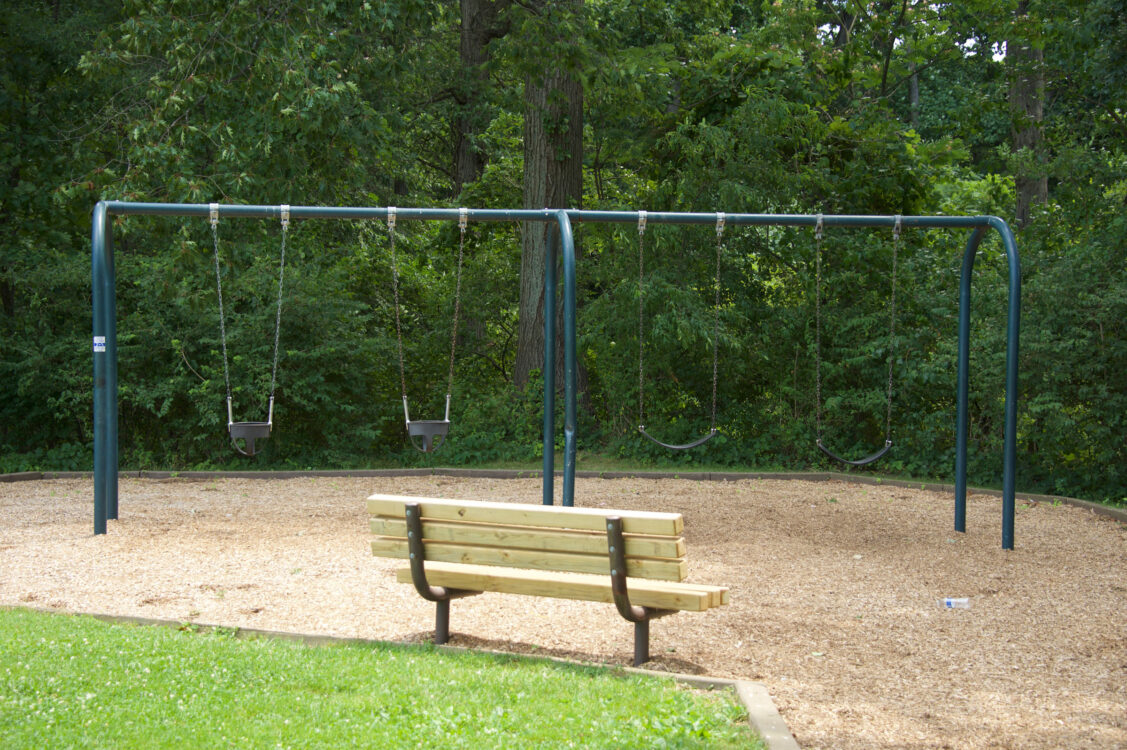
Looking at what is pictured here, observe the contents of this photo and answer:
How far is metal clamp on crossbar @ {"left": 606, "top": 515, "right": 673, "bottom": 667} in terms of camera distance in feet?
15.4

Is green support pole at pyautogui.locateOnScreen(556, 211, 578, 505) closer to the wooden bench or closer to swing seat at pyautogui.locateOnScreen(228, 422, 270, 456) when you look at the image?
swing seat at pyautogui.locateOnScreen(228, 422, 270, 456)

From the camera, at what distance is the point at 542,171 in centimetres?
1431

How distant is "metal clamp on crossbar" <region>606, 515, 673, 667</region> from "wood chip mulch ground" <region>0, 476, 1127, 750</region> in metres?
0.13

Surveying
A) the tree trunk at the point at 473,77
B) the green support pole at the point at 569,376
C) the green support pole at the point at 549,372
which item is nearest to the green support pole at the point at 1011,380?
the green support pole at the point at 569,376

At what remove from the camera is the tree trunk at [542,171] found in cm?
1412

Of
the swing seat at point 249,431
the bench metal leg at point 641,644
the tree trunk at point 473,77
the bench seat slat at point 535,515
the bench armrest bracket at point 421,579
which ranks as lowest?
the bench metal leg at point 641,644

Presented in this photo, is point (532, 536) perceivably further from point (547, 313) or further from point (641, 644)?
point (547, 313)

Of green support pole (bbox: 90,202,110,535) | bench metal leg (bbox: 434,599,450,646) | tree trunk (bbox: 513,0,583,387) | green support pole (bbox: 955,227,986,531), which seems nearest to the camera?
bench metal leg (bbox: 434,599,450,646)

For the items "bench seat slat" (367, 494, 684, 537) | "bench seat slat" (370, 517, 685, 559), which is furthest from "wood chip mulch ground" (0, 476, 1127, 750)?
"bench seat slat" (367, 494, 684, 537)

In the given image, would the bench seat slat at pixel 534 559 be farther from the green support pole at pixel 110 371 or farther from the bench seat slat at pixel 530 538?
the green support pole at pixel 110 371

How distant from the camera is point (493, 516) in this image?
503 cm

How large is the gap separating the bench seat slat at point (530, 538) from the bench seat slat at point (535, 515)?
3cm

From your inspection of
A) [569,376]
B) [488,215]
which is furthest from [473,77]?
[569,376]

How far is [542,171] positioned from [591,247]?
1.58 m
